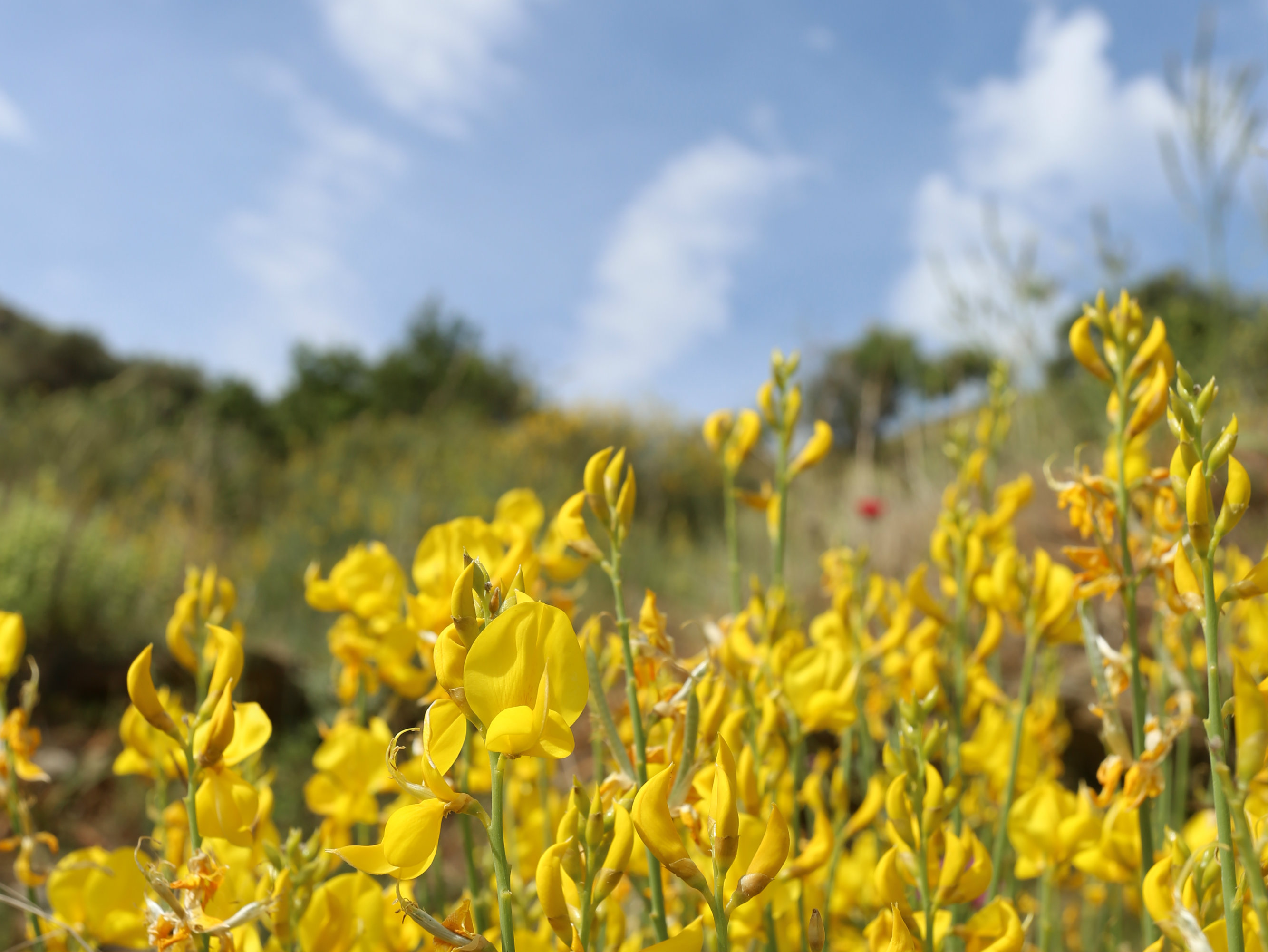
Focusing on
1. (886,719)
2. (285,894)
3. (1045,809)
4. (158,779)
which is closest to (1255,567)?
(1045,809)

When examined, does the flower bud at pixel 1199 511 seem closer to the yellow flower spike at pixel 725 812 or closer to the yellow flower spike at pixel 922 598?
the yellow flower spike at pixel 725 812

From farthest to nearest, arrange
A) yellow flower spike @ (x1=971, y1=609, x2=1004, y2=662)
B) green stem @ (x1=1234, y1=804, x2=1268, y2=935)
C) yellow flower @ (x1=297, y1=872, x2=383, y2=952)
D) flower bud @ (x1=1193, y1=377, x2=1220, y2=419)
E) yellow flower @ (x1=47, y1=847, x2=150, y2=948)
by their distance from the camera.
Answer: yellow flower spike @ (x1=971, y1=609, x2=1004, y2=662), yellow flower @ (x1=47, y1=847, x2=150, y2=948), yellow flower @ (x1=297, y1=872, x2=383, y2=952), flower bud @ (x1=1193, y1=377, x2=1220, y2=419), green stem @ (x1=1234, y1=804, x2=1268, y2=935)

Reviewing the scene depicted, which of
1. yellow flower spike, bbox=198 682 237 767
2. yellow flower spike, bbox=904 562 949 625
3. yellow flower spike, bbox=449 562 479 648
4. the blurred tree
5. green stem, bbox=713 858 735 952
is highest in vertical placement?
the blurred tree

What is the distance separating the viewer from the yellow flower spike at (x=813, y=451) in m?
1.15

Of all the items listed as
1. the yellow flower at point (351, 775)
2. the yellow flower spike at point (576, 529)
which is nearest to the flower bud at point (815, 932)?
the yellow flower spike at point (576, 529)

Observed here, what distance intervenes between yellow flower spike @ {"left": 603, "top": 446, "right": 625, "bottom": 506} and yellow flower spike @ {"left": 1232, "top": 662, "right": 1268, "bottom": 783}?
0.46m

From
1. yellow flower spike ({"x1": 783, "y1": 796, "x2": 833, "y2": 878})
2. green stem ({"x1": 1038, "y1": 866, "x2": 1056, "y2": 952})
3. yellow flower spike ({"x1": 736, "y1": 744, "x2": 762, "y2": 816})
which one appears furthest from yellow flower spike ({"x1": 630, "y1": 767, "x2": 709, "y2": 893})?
green stem ({"x1": 1038, "y1": 866, "x2": 1056, "y2": 952})

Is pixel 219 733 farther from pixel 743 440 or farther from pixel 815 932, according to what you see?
pixel 743 440

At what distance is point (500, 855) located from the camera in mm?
474

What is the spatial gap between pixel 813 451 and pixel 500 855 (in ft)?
2.59

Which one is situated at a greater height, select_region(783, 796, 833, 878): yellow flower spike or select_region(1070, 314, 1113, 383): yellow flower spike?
select_region(1070, 314, 1113, 383): yellow flower spike

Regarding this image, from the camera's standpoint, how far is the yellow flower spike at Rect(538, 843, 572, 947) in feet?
1.60

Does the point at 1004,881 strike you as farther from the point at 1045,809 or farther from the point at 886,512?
the point at 886,512

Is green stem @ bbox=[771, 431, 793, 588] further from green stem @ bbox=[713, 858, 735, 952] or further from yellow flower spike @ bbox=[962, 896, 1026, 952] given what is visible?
green stem @ bbox=[713, 858, 735, 952]
